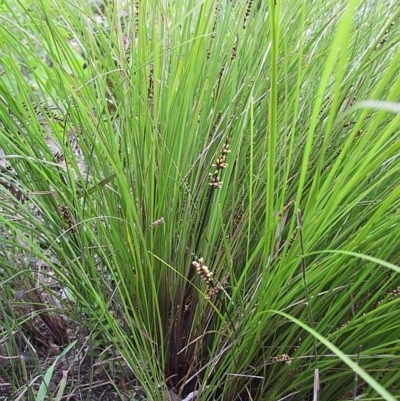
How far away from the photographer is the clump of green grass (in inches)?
25.3

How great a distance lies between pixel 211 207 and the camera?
77cm

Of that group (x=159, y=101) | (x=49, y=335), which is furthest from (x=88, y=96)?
(x=49, y=335)

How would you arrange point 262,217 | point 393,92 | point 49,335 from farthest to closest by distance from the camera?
point 49,335
point 262,217
point 393,92

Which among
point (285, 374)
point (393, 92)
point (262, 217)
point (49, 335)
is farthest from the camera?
point (49, 335)

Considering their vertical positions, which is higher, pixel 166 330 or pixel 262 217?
pixel 262 217

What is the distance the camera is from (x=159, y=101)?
2.58 feet

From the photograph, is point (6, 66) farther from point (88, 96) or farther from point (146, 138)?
point (146, 138)

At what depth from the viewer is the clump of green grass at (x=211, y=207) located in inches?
25.3

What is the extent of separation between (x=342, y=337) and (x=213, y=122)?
1.24 ft

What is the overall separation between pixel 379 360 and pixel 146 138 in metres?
0.43

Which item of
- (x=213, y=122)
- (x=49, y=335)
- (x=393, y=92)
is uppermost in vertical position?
(x=393, y=92)

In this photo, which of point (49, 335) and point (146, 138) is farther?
point (49, 335)

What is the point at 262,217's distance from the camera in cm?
76

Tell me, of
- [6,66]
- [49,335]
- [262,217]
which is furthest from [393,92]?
[49,335]
